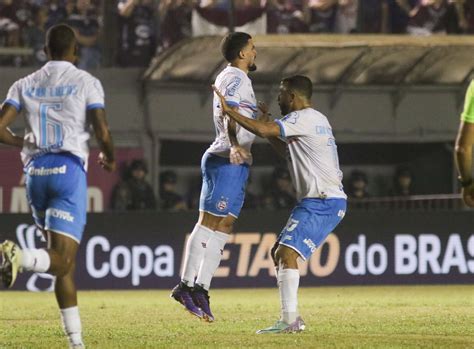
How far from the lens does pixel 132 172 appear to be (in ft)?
71.2

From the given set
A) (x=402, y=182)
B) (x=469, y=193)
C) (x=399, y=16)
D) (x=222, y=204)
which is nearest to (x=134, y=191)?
(x=402, y=182)

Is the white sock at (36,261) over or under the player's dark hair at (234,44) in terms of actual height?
under

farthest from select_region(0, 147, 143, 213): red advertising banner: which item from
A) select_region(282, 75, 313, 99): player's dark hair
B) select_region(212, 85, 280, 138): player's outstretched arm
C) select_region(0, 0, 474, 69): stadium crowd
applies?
select_region(212, 85, 280, 138): player's outstretched arm

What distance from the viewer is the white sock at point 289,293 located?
11.2m

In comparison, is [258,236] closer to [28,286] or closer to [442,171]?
[28,286]

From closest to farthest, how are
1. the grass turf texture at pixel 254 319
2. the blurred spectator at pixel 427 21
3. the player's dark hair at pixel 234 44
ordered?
the grass turf texture at pixel 254 319
the player's dark hair at pixel 234 44
the blurred spectator at pixel 427 21

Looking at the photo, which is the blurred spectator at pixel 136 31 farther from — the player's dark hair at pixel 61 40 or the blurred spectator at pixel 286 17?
the player's dark hair at pixel 61 40

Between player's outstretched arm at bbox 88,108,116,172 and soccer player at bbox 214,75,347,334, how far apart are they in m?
1.72

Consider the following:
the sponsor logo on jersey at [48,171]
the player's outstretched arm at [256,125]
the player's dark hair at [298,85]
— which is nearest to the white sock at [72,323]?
the sponsor logo on jersey at [48,171]

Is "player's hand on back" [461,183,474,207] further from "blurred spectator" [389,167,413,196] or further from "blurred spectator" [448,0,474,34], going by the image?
"blurred spectator" [389,167,413,196]

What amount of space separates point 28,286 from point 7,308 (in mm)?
3347

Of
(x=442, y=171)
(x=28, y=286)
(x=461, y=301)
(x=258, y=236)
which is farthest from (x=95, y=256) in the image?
(x=442, y=171)

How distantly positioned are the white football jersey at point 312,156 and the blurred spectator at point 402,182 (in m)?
12.0

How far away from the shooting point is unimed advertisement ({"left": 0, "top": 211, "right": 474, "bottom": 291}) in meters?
19.0
